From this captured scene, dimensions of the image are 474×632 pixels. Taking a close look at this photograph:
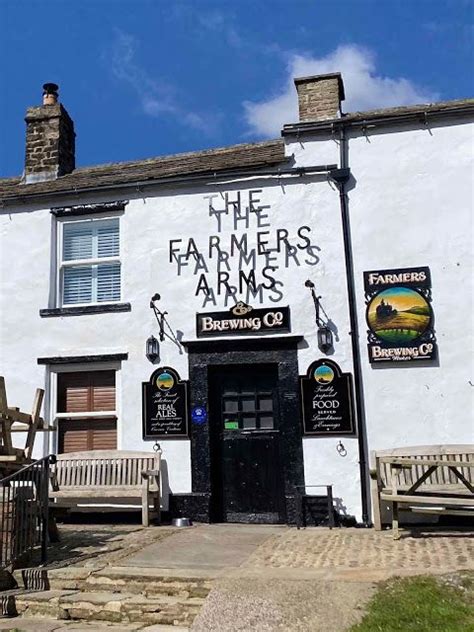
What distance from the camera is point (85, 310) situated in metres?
11.1

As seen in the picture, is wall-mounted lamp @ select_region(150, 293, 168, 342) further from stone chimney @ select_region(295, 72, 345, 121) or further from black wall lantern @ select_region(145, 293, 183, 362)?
stone chimney @ select_region(295, 72, 345, 121)

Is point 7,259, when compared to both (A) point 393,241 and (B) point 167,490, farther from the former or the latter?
(A) point 393,241

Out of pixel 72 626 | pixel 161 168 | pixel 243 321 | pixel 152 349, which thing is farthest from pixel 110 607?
pixel 161 168

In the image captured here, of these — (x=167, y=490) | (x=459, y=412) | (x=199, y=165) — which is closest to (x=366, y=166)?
(x=199, y=165)

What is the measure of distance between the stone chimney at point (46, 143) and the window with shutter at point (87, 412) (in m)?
4.13

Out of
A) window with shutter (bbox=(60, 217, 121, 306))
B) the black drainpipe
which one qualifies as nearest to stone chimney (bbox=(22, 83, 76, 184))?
window with shutter (bbox=(60, 217, 121, 306))

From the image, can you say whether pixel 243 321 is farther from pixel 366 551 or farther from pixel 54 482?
pixel 366 551

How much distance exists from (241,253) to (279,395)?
2399mm

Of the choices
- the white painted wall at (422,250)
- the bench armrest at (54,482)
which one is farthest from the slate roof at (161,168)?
the bench armrest at (54,482)

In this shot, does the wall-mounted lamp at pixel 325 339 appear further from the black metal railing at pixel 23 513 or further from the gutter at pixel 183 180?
the black metal railing at pixel 23 513

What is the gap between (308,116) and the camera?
11.0 metres

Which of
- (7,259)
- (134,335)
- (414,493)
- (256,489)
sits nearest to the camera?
(414,493)

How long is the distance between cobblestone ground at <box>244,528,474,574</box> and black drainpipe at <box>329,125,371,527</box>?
818 mm

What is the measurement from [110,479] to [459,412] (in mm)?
5346
